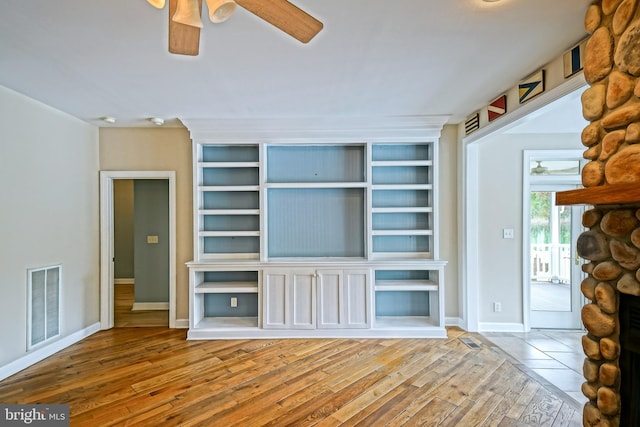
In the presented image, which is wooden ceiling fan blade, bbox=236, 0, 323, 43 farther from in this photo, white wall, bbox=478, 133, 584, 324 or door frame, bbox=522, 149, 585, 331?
door frame, bbox=522, 149, 585, 331

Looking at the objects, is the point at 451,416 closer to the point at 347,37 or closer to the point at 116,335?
the point at 347,37

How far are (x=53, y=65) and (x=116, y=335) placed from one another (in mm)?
3033

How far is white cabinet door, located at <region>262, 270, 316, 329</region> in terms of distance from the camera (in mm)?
3584

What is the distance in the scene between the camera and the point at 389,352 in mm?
3184

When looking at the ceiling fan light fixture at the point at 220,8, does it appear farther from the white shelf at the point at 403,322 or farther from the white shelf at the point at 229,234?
the white shelf at the point at 403,322

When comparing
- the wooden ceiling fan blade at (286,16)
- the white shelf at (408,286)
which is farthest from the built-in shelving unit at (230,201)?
the wooden ceiling fan blade at (286,16)

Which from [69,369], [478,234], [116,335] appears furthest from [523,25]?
[116,335]

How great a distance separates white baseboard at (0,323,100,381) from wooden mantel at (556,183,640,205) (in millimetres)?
4508

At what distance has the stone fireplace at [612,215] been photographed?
53.3 inches

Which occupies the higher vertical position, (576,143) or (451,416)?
(576,143)

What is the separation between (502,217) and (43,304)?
529 centimetres

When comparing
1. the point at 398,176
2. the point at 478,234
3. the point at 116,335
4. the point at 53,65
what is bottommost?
the point at 116,335

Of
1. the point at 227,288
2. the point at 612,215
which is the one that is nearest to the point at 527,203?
the point at 612,215

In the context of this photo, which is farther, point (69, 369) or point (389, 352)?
point (389, 352)
